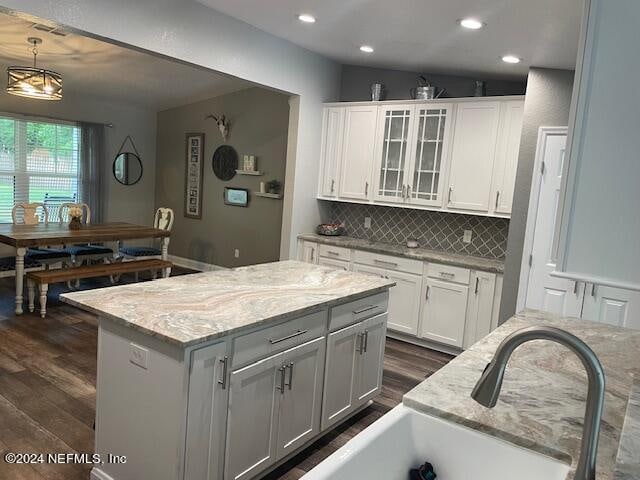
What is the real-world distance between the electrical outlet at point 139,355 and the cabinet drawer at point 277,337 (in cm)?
35

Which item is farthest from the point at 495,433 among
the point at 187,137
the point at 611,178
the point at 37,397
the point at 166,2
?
the point at 187,137

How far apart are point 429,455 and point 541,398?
0.39 meters

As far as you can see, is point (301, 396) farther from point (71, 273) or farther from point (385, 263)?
point (71, 273)

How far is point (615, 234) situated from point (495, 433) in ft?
1.94

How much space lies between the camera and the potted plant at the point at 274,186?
628 cm

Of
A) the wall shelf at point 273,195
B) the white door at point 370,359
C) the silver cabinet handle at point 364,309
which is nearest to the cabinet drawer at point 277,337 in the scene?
the silver cabinet handle at point 364,309

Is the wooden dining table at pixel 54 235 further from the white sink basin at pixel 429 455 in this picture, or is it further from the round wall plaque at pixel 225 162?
the white sink basin at pixel 429 455

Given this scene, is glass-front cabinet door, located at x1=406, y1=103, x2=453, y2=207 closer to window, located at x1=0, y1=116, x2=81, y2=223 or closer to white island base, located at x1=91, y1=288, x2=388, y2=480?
white island base, located at x1=91, y1=288, x2=388, y2=480

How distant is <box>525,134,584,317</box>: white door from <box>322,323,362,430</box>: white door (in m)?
1.83

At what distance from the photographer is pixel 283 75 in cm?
449

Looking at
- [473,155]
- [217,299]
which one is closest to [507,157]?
[473,155]

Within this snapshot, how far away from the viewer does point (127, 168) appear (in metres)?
7.53

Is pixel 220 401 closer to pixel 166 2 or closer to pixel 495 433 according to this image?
pixel 495 433

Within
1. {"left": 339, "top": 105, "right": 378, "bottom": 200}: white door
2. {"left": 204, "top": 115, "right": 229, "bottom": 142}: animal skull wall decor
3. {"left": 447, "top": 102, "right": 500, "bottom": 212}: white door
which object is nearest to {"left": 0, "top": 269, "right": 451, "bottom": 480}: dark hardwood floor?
{"left": 447, "top": 102, "right": 500, "bottom": 212}: white door
